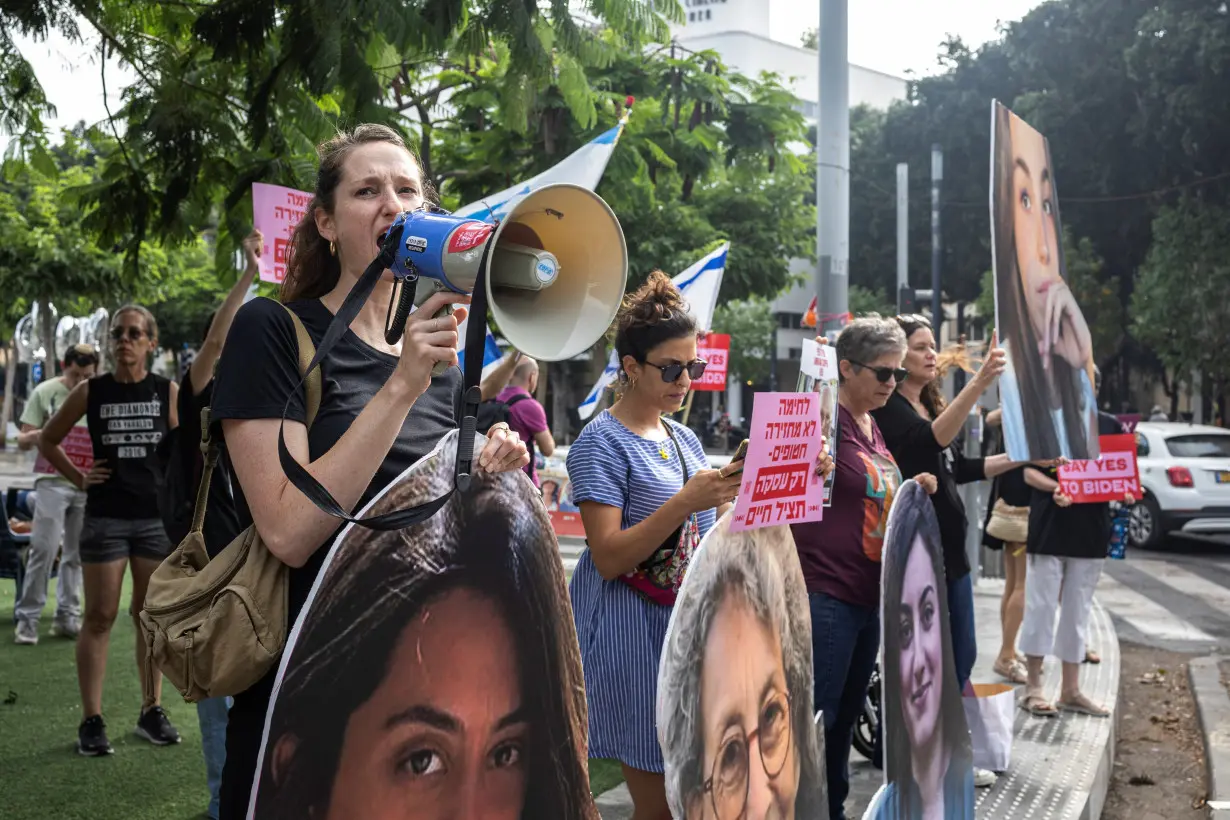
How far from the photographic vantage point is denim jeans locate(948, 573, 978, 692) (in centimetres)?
488

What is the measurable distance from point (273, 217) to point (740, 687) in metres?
2.92

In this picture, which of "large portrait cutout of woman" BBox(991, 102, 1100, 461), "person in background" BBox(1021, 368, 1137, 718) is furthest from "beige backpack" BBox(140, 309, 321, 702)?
"person in background" BBox(1021, 368, 1137, 718)

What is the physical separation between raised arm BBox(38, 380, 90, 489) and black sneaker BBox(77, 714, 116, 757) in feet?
3.88

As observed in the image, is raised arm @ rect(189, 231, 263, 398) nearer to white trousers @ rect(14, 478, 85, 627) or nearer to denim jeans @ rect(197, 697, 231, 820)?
denim jeans @ rect(197, 697, 231, 820)

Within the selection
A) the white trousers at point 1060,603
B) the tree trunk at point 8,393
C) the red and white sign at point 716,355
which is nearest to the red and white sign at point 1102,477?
the white trousers at point 1060,603

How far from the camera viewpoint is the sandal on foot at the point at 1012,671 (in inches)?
283

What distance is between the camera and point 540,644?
2.06 m

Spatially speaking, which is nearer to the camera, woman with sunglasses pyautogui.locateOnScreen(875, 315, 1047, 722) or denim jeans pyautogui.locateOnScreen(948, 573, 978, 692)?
woman with sunglasses pyautogui.locateOnScreen(875, 315, 1047, 722)

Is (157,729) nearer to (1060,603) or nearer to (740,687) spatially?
(740,687)

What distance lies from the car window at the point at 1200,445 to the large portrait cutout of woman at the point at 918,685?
12.1 meters

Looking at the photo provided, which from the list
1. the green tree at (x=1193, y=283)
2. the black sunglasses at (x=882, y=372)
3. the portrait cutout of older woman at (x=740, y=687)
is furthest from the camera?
the green tree at (x=1193, y=283)

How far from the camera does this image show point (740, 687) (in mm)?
2807

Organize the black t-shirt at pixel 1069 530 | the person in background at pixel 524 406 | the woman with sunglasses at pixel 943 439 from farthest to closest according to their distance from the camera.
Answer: the person in background at pixel 524 406
the black t-shirt at pixel 1069 530
the woman with sunglasses at pixel 943 439

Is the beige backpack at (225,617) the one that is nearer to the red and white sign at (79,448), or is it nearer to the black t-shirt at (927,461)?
the black t-shirt at (927,461)
